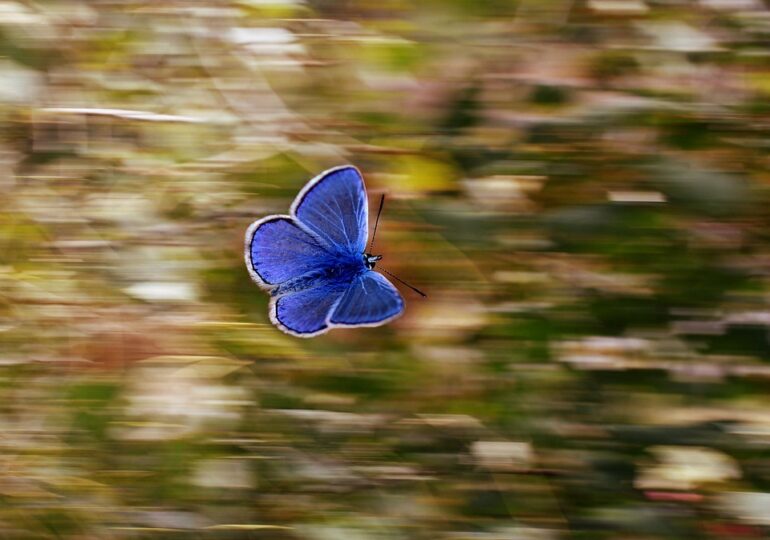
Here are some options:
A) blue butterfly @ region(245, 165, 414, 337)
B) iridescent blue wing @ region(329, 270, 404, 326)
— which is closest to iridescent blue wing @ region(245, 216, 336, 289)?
blue butterfly @ region(245, 165, 414, 337)

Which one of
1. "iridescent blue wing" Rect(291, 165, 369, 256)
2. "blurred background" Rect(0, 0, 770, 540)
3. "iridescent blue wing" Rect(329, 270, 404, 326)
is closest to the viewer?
"iridescent blue wing" Rect(329, 270, 404, 326)

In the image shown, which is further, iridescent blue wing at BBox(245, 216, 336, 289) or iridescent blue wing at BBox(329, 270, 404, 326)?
iridescent blue wing at BBox(245, 216, 336, 289)

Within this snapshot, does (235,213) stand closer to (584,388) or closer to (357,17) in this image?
(357,17)

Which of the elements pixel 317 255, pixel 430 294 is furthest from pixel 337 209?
pixel 430 294

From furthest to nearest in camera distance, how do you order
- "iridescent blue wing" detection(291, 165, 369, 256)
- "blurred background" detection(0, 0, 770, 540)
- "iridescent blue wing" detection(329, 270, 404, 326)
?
"blurred background" detection(0, 0, 770, 540) → "iridescent blue wing" detection(291, 165, 369, 256) → "iridescent blue wing" detection(329, 270, 404, 326)

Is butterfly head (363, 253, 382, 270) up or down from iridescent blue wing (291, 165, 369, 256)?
down

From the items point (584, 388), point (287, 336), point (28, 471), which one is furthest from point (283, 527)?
point (584, 388)

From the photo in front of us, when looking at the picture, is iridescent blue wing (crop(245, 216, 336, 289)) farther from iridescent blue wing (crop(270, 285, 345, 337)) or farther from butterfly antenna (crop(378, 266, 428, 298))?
butterfly antenna (crop(378, 266, 428, 298))
